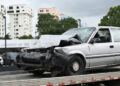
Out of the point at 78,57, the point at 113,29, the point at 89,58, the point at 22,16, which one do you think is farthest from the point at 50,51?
the point at 22,16

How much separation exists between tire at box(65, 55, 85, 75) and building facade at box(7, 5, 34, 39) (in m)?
146

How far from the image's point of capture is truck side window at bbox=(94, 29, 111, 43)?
278 inches

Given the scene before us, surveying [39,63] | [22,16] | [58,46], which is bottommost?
[39,63]

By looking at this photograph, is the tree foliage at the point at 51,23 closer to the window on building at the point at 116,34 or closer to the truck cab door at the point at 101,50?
the window on building at the point at 116,34

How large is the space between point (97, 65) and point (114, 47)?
79cm

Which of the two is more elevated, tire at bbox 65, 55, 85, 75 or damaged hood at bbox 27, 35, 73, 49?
damaged hood at bbox 27, 35, 73, 49

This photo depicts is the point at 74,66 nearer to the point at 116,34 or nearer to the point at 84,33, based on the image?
the point at 84,33

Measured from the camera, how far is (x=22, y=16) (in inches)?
6368

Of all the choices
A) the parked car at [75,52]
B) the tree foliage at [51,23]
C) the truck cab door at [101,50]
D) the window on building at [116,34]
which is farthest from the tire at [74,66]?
the tree foliage at [51,23]

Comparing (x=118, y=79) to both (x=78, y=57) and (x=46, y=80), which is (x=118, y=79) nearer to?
(x=78, y=57)

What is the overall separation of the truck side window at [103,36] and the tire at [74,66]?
99 centimetres

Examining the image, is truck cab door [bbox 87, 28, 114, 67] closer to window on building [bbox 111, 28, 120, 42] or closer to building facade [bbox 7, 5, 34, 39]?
window on building [bbox 111, 28, 120, 42]

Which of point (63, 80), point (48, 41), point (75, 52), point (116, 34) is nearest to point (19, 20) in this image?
point (116, 34)

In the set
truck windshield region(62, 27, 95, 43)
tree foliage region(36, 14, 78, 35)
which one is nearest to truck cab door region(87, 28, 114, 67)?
truck windshield region(62, 27, 95, 43)
